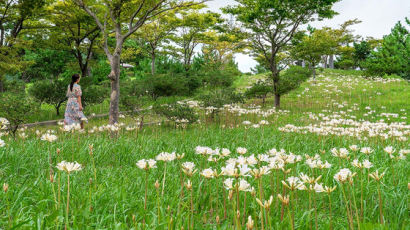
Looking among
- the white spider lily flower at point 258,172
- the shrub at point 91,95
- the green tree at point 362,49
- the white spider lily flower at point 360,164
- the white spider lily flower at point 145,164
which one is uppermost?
the green tree at point 362,49

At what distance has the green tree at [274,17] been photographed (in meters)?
14.0

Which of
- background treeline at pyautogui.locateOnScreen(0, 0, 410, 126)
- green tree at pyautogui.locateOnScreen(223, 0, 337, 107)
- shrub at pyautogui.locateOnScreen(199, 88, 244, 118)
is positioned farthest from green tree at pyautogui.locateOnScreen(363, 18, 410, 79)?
shrub at pyautogui.locateOnScreen(199, 88, 244, 118)

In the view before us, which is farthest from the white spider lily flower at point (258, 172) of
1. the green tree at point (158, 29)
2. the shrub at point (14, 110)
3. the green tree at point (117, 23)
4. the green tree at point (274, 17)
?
the green tree at point (158, 29)

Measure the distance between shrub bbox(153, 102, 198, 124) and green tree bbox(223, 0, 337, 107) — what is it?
690cm

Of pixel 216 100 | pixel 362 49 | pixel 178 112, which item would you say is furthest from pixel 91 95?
pixel 362 49

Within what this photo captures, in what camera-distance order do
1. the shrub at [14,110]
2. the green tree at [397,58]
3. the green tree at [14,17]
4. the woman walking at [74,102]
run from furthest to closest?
1. the green tree at [397,58]
2. the green tree at [14,17]
3. the woman walking at [74,102]
4. the shrub at [14,110]

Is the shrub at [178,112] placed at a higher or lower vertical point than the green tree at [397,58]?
lower

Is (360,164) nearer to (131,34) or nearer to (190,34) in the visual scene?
(131,34)

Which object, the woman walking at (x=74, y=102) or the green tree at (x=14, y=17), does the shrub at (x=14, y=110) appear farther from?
the green tree at (x=14, y=17)

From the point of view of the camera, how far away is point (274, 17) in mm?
14422

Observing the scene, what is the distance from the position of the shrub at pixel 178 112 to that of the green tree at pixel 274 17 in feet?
22.6

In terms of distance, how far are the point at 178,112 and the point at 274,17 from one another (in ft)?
26.3

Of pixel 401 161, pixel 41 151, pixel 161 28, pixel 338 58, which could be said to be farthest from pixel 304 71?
pixel 338 58

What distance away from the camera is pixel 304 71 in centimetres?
2469
